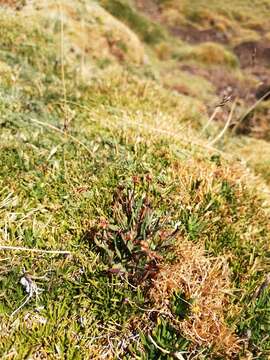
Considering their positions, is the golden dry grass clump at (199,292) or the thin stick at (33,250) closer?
the golden dry grass clump at (199,292)

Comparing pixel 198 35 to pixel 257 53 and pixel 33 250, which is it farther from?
pixel 33 250

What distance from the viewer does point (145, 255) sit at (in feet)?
10.8

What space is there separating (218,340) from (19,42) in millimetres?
7318

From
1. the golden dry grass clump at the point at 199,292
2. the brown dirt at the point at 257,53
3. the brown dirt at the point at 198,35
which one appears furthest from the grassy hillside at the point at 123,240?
the brown dirt at the point at 198,35

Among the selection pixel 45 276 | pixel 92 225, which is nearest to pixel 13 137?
pixel 92 225

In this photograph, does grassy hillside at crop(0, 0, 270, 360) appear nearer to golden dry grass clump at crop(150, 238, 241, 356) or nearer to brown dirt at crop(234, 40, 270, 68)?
golden dry grass clump at crop(150, 238, 241, 356)

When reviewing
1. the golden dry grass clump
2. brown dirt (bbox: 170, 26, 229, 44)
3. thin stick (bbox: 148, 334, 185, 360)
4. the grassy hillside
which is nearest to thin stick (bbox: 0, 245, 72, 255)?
the grassy hillside

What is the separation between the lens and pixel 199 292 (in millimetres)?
3344

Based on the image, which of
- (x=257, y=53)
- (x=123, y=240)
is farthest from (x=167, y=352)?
(x=257, y=53)

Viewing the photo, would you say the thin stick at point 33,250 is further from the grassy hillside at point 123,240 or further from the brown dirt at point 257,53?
the brown dirt at point 257,53

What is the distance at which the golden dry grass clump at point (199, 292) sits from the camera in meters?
3.16

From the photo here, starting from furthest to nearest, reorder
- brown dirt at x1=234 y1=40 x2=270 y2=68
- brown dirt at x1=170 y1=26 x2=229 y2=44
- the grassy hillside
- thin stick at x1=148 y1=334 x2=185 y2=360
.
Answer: brown dirt at x1=170 y1=26 x2=229 y2=44 → brown dirt at x1=234 y1=40 x2=270 y2=68 → the grassy hillside → thin stick at x1=148 y1=334 x2=185 y2=360

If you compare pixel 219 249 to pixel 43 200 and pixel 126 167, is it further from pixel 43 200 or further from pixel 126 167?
pixel 43 200

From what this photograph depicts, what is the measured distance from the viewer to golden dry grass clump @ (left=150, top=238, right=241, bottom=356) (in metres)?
3.16
